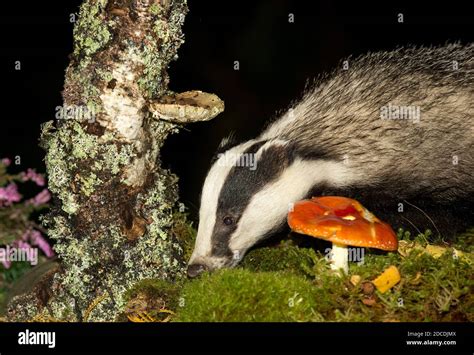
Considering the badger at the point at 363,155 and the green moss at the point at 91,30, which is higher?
the green moss at the point at 91,30

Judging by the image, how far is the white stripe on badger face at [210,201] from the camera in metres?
5.05

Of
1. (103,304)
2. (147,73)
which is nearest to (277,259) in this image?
(103,304)

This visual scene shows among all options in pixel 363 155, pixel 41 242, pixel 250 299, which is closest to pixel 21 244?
pixel 41 242

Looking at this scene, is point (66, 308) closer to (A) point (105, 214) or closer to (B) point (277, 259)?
(A) point (105, 214)

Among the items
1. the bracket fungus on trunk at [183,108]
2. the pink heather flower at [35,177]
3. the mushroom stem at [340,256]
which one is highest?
the bracket fungus on trunk at [183,108]

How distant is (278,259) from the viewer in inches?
209

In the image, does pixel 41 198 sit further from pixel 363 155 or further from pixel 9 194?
pixel 363 155

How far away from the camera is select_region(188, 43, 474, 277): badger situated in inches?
200

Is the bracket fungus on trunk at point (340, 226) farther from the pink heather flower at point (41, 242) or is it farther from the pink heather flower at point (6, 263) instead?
the pink heather flower at point (6, 263)

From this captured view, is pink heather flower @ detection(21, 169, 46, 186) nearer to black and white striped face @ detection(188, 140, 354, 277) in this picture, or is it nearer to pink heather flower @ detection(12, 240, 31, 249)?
pink heather flower @ detection(12, 240, 31, 249)

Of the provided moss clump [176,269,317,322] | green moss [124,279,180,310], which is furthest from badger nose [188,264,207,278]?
moss clump [176,269,317,322]

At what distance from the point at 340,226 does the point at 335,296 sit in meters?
0.38

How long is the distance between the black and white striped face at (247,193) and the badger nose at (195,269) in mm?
17

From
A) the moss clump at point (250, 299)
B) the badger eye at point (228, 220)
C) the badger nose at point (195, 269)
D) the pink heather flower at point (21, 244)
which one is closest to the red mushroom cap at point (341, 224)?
the moss clump at point (250, 299)
